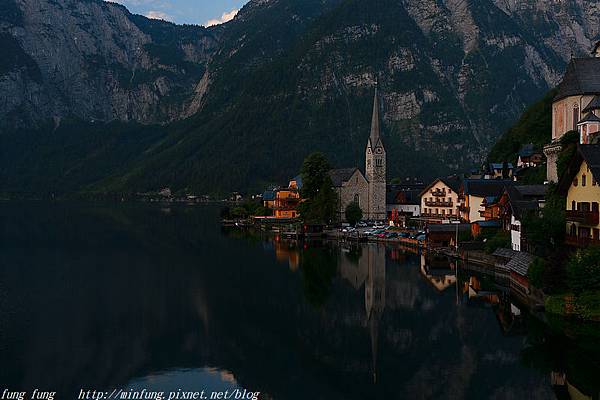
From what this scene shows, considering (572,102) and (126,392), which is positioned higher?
(572,102)

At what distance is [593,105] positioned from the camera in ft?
216

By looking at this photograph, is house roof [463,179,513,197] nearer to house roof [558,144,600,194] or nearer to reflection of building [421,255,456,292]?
reflection of building [421,255,456,292]

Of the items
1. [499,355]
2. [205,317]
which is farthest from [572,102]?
[205,317]

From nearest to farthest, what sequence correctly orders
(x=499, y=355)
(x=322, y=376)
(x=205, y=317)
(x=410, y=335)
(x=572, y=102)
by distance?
(x=322, y=376) < (x=499, y=355) < (x=410, y=335) < (x=205, y=317) < (x=572, y=102)

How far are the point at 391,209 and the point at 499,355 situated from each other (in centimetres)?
9045

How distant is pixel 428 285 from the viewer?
61031 millimetres

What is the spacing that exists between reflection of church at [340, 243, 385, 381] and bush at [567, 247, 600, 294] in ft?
43.3

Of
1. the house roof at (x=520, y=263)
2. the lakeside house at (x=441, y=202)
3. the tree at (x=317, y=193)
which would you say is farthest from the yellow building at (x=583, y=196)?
the tree at (x=317, y=193)

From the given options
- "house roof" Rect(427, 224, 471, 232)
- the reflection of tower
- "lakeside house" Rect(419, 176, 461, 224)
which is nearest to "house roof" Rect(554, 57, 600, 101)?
"house roof" Rect(427, 224, 471, 232)

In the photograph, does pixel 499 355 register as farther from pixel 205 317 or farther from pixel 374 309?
Answer: pixel 205 317

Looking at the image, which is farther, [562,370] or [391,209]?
[391,209]

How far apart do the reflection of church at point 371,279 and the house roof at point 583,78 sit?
27.2 meters

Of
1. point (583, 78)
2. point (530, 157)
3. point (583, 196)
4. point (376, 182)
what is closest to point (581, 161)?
point (583, 196)

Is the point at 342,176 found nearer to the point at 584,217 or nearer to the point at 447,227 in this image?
the point at 447,227
